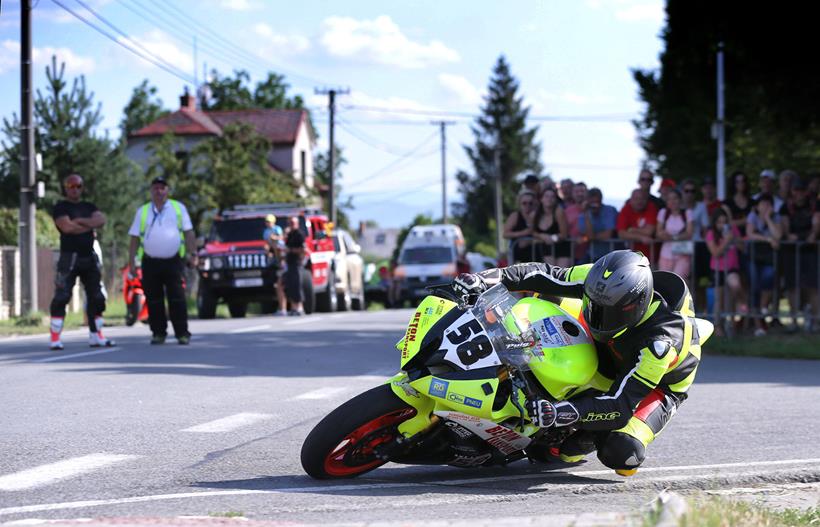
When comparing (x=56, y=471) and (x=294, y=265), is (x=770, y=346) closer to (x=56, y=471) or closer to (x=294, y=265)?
(x=56, y=471)

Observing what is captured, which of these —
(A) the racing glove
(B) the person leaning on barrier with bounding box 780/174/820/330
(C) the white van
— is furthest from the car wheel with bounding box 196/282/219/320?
(A) the racing glove

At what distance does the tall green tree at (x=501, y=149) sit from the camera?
339 feet

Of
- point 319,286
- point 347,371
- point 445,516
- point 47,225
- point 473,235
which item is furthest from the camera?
point 473,235

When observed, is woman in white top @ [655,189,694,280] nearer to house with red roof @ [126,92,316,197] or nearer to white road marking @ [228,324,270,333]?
white road marking @ [228,324,270,333]

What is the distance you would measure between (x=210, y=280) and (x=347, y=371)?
510 inches

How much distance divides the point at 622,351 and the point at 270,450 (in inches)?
85.3

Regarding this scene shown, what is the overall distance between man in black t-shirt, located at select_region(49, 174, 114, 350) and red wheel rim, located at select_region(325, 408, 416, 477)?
8275 millimetres

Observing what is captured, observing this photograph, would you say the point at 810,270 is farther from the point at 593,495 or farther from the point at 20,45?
the point at 20,45

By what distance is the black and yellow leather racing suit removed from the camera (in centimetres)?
598

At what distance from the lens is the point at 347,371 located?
1201 centimetres

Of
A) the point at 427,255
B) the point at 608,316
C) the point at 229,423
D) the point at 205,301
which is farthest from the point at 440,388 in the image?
the point at 427,255

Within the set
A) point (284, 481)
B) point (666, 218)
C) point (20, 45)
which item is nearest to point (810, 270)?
point (666, 218)

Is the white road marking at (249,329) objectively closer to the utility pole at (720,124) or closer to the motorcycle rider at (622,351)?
the motorcycle rider at (622,351)

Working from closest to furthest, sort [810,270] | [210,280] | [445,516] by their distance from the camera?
[445,516] < [810,270] < [210,280]
